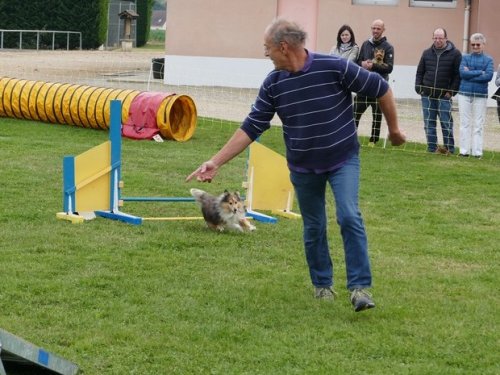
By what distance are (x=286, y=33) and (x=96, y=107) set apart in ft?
32.3

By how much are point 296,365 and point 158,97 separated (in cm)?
1019

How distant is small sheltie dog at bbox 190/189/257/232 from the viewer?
8680mm

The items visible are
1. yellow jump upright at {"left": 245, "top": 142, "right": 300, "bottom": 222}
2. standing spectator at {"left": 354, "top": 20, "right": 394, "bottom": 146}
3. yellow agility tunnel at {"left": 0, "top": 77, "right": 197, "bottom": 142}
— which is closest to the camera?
yellow jump upright at {"left": 245, "top": 142, "right": 300, "bottom": 222}

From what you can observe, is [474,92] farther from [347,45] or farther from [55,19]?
[55,19]

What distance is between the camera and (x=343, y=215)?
6133 mm

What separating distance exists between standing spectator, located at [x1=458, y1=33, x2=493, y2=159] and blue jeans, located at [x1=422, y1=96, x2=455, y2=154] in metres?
0.19

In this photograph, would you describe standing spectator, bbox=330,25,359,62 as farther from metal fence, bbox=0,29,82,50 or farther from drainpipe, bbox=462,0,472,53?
metal fence, bbox=0,29,82,50

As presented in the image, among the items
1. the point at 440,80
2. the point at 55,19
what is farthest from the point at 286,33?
the point at 55,19

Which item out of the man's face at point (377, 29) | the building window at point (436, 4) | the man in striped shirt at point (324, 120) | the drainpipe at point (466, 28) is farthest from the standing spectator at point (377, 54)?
the building window at point (436, 4)

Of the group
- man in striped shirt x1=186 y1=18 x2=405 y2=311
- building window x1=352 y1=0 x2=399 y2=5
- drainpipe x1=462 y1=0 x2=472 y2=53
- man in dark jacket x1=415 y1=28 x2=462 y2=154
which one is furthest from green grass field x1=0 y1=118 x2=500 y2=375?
building window x1=352 y1=0 x2=399 y2=5

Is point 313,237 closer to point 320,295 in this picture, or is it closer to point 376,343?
point 320,295

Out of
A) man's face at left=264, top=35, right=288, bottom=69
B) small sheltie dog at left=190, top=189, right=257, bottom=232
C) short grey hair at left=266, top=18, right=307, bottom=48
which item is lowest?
small sheltie dog at left=190, top=189, right=257, bottom=232

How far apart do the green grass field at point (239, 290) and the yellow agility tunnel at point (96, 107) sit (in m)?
3.72

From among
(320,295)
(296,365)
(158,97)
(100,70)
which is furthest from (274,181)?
(100,70)
